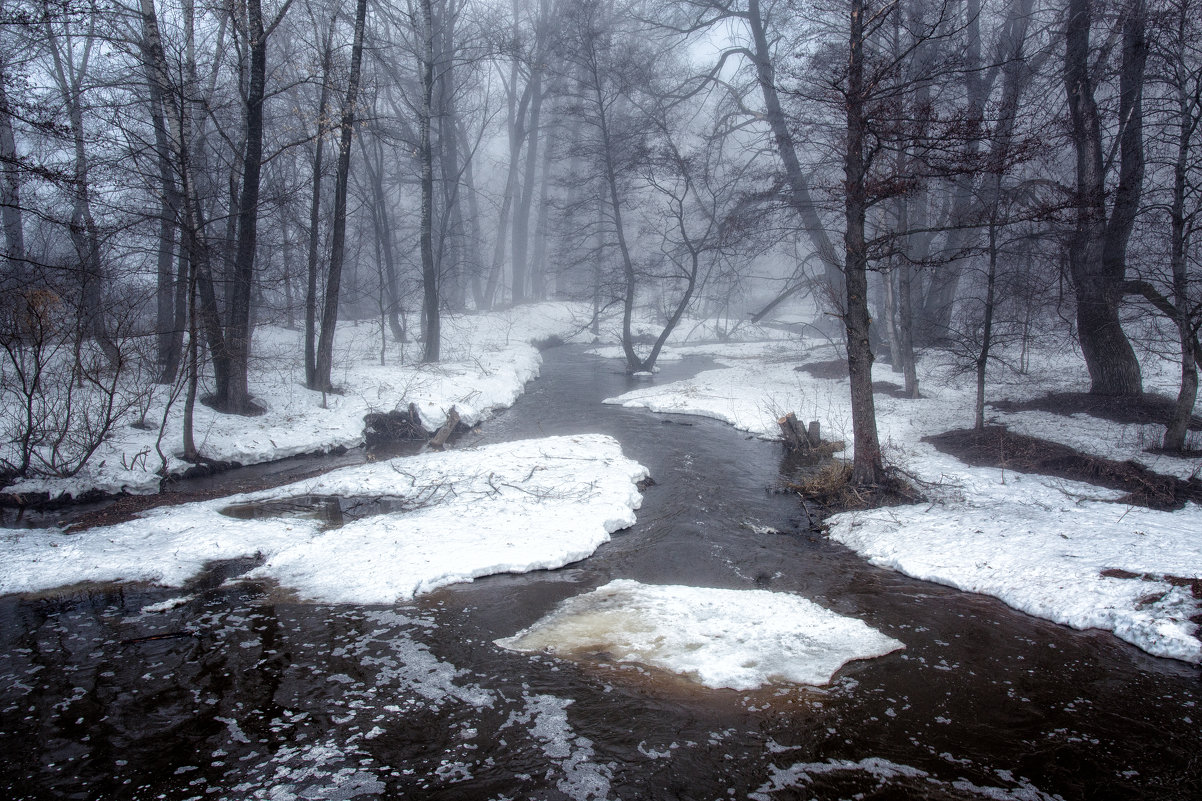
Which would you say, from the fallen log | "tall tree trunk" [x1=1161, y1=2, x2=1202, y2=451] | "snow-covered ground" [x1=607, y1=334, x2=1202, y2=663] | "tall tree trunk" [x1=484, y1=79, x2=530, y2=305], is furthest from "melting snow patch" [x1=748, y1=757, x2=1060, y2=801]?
"tall tree trunk" [x1=484, y1=79, x2=530, y2=305]

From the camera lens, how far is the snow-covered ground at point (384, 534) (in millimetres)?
6703

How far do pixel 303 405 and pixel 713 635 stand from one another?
441 inches

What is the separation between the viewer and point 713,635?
564 cm

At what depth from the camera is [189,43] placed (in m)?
13.0

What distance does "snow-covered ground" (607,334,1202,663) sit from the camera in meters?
5.86

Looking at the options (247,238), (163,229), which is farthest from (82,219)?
(247,238)

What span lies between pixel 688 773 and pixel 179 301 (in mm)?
13667

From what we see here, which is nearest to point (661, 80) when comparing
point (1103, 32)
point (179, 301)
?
point (1103, 32)

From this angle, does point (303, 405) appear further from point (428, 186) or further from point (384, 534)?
point (428, 186)

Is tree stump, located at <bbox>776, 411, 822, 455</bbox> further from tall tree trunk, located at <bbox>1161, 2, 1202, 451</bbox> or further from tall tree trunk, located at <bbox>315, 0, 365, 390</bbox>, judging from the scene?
tall tree trunk, located at <bbox>315, 0, 365, 390</bbox>

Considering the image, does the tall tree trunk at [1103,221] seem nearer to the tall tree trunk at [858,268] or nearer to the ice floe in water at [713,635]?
the tall tree trunk at [858,268]

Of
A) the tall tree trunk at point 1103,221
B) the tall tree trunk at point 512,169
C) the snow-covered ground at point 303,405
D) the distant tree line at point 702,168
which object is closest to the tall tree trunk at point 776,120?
the distant tree line at point 702,168

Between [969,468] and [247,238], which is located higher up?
[247,238]

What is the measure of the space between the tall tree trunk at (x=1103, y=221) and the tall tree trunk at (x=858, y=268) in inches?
183
